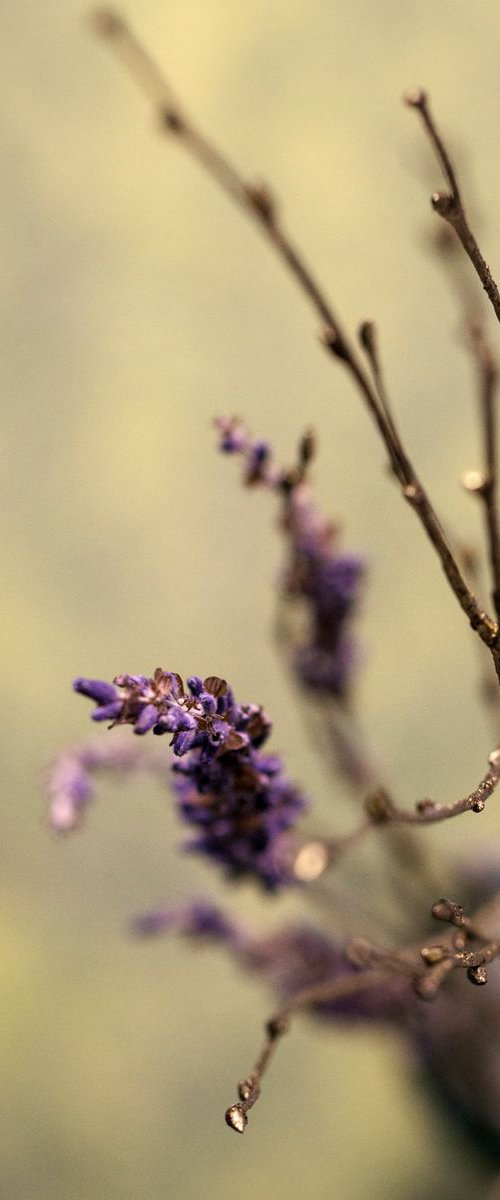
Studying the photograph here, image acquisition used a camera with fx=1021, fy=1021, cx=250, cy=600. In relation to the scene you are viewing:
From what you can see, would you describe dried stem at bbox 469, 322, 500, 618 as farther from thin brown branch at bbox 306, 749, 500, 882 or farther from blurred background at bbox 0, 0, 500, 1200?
blurred background at bbox 0, 0, 500, 1200

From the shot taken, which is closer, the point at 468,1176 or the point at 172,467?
the point at 468,1176

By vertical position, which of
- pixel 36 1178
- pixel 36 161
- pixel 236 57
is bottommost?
pixel 36 1178

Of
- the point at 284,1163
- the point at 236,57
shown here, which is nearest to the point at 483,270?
the point at 284,1163

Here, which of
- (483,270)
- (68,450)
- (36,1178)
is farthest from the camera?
(68,450)

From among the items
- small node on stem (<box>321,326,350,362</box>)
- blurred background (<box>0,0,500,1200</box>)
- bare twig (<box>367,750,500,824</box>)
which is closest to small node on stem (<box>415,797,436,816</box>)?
bare twig (<box>367,750,500,824</box>)

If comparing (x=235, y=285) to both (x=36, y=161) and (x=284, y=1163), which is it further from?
(x=284, y=1163)

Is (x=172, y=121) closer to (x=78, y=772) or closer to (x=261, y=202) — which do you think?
(x=261, y=202)

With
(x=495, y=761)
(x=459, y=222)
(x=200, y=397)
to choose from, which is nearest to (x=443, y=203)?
(x=459, y=222)
